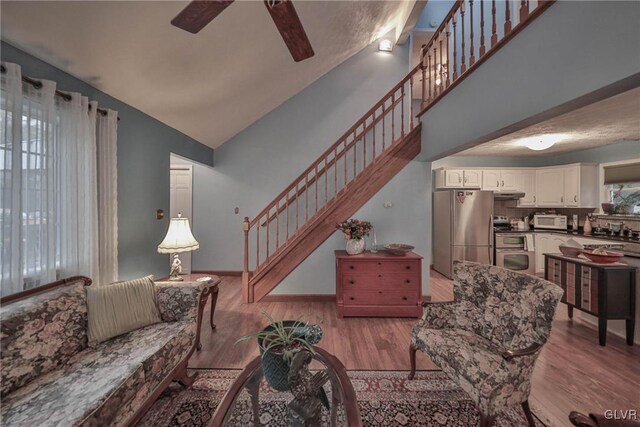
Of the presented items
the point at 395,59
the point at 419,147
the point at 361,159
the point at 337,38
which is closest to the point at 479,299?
the point at 419,147

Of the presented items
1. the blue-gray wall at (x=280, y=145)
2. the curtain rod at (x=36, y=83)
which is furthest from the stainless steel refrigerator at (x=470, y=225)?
the curtain rod at (x=36, y=83)

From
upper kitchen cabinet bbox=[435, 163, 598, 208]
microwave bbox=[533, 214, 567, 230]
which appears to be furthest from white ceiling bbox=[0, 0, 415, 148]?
microwave bbox=[533, 214, 567, 230]

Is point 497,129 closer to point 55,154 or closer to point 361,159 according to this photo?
point 361,159

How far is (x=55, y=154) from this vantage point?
187 cm

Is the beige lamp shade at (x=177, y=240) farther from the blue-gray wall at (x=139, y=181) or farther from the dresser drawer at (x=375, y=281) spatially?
the dresser drawer at (x=375, y=281)

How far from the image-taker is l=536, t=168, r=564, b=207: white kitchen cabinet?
479 centimetres

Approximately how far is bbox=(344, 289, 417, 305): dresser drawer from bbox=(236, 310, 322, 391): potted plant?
1.83m

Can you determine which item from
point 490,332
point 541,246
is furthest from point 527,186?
point 490,332

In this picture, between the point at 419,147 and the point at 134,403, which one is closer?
the point at 134,403

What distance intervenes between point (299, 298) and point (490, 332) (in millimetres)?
2399

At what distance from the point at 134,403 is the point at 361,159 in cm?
406

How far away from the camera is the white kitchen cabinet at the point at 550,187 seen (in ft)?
15.7

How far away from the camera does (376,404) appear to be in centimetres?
180

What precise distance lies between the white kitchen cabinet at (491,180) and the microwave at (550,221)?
3.26 ft
